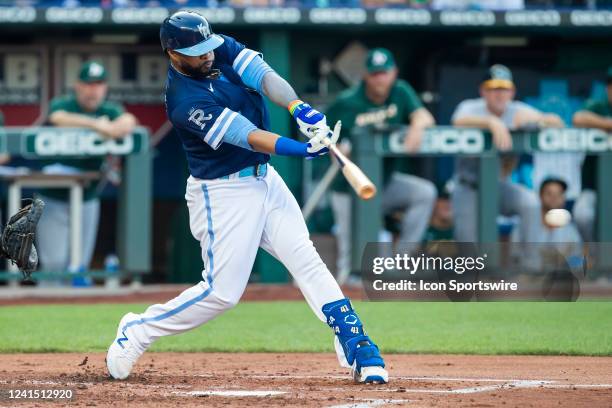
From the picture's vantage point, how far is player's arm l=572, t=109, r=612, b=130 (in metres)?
9.91

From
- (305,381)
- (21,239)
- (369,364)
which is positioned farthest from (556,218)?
(21,239)

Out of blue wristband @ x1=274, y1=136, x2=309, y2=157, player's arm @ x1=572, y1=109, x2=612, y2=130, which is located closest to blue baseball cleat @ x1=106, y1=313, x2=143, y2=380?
blue wristband @ x1=274, y1=136, x2=309, y2=157

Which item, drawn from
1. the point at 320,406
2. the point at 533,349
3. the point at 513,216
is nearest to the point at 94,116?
the point at 513,216

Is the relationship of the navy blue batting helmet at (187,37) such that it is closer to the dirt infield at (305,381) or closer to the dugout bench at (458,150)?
the dirt infield at (305,381)

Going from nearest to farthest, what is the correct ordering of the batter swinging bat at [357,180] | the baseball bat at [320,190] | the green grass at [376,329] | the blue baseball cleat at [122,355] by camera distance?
the batter swinging bat at [357,180], the blue baseball cleat at [122,355], the green grass at [376,329], the baseball bat at [320,190]

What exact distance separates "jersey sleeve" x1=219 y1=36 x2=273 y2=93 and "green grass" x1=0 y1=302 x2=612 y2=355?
6.81ft

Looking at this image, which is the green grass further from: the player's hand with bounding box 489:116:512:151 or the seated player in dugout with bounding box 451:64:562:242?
the player's hand with bounding box 489:116:512:151

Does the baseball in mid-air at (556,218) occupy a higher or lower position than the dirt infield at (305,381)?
lower

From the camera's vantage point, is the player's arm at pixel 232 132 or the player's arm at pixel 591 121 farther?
the player's arm at pixel 591 121

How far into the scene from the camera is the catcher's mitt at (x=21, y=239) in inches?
224

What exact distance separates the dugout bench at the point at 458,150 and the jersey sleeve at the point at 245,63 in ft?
14.8

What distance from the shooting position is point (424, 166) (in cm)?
1193

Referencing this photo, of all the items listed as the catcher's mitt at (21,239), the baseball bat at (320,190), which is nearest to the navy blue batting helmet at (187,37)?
the catcher's mitt at (21,239)

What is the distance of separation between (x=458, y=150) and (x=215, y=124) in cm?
509
